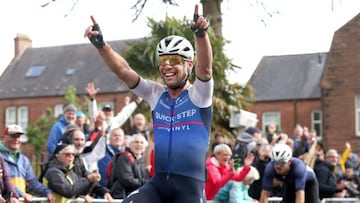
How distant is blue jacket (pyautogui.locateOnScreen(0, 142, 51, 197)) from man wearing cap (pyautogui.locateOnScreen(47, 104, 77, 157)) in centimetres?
155

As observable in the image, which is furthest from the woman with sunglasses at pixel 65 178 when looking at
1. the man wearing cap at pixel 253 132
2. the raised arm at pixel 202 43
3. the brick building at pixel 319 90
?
the brick building at pixel 319 90

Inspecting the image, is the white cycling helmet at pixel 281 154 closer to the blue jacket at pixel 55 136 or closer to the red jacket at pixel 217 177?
the red jacket at pixel 217 177

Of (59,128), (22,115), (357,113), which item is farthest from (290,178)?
(22,115)

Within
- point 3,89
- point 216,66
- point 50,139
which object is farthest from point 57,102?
point 50,139

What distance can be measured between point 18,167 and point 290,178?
12.4 ft

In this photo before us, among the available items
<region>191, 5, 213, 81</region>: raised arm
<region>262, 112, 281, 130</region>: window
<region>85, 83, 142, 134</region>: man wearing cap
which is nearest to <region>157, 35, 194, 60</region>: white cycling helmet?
<region>191, 5, 213, 81</region>: raised arm

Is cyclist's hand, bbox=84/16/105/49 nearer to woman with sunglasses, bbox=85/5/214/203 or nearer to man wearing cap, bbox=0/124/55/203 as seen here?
woman with sunglasses, bbox=85/5/214/203

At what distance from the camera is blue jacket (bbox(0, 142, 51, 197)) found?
1195 cm

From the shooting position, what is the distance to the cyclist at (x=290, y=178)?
12.4m

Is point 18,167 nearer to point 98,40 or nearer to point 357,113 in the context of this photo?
point 98,40

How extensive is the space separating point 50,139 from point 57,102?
50.9 meters

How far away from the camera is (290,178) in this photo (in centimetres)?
1257

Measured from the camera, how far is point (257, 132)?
17.7 meters

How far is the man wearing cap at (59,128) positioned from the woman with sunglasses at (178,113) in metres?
5.37
